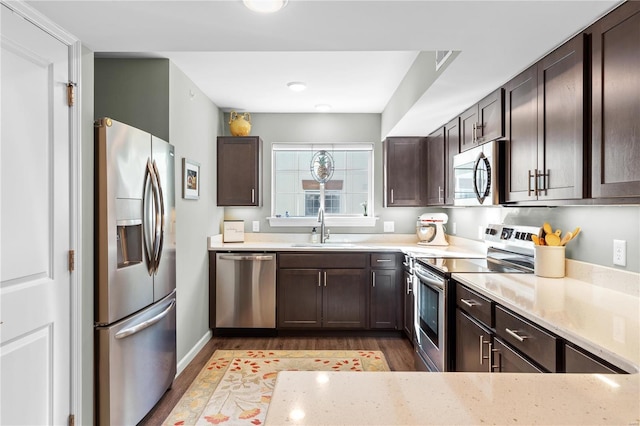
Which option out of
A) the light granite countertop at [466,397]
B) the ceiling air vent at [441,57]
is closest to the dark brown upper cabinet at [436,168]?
the ceiling air vent at [441,57]

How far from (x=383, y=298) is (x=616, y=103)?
2767 millimetres

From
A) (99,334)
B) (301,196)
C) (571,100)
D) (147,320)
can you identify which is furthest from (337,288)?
(571,100)

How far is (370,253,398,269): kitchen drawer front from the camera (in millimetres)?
3818

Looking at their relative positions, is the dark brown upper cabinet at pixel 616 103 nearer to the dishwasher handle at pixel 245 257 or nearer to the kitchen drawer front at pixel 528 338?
the kitchen drawer front at pixel 528 338

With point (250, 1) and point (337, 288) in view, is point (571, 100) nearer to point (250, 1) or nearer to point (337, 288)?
point (250, 1)

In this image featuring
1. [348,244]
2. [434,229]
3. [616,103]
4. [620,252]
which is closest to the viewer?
[616,103]

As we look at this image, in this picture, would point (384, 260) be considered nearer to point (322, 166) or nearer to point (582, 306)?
point (322, 166)

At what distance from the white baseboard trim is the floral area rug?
0.54ft

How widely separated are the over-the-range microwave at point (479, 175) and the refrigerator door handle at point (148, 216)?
2.18 meters

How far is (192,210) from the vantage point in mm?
3293

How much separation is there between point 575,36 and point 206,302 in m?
3.51

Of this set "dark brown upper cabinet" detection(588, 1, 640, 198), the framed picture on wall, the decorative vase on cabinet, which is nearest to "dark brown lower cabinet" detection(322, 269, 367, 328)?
the framed picture on wall

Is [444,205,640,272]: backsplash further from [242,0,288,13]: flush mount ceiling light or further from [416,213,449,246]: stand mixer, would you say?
[242,0,288,13]: flush mount ceiling light

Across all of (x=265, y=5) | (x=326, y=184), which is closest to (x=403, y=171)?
(x=326, y=184)
